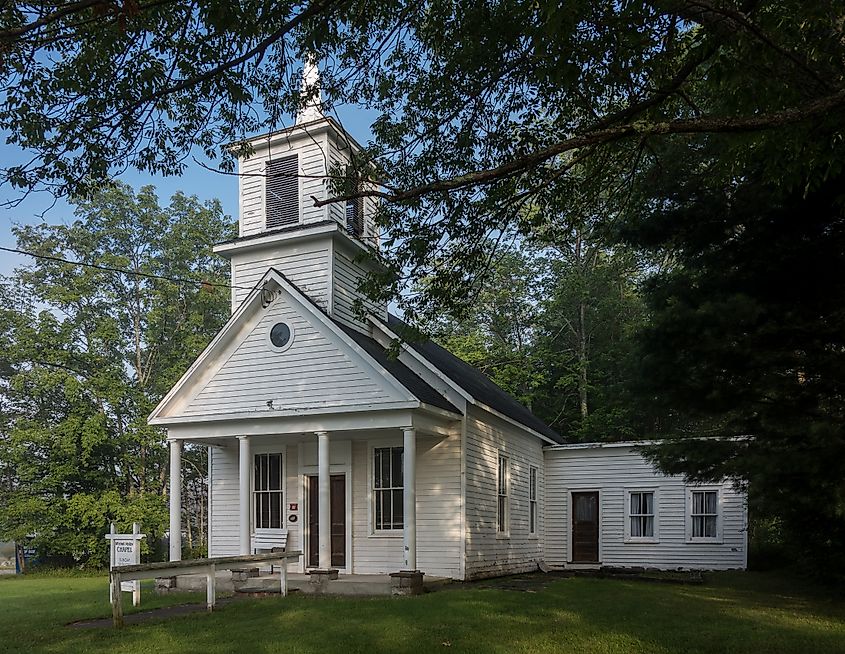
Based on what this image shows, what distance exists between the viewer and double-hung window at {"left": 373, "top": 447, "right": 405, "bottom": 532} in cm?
1688

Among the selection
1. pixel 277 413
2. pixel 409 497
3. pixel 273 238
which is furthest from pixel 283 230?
pixel 409 497

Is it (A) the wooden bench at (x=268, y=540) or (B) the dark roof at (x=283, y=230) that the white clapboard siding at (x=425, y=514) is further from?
(B) the dark roof at (x=283, y=230)

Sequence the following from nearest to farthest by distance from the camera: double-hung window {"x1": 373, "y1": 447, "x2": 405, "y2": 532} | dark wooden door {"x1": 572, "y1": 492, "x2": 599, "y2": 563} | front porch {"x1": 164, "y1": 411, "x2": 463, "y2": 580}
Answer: front porch {"x1": 164, "y1": 411, "x2": 463, "y2": 580} < double-hung window {"x1": 373, "y1": 447, "x2": 405, "y2": 532} < dark wooden door {"x1": 572, "y1": 492, "x2": 599, "y2": 563}

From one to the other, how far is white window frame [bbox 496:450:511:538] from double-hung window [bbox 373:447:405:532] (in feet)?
9.72

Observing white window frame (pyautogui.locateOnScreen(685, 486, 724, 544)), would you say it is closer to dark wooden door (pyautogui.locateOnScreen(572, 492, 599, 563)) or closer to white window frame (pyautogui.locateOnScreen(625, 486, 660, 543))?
white window frame (pyautogui.locateOnScreen(625, 486, 660, 543))

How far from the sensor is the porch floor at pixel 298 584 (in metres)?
14.0

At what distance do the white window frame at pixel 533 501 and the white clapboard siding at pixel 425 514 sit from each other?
5.83 metres

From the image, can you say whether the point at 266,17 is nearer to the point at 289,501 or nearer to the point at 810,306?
the point at 810,306

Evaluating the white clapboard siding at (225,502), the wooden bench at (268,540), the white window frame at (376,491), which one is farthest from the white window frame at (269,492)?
the white window frame at (376,491)

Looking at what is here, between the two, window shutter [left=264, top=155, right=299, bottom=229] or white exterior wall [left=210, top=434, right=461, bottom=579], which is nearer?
white exterior wall [left=210, top=434, right=461, bottom=579]

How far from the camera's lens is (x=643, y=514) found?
22125 millimetres

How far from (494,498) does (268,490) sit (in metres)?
5.34

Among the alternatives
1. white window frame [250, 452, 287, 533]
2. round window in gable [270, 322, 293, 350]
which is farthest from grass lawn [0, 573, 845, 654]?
round window in gable [270, 322, 293, 350]

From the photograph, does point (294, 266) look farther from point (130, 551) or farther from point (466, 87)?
point (466, 87)
